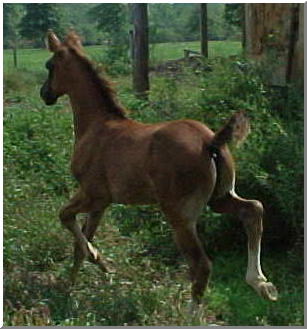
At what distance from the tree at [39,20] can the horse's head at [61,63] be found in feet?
14.9

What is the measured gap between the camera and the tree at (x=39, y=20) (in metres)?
10.8

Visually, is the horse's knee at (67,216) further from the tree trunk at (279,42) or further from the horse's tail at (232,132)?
the tree trunk at (279,42)

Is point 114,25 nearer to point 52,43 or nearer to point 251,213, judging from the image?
point 52,43

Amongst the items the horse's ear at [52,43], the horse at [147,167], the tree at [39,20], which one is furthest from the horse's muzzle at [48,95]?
the tree at [39,20]

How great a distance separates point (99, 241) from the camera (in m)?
6.77

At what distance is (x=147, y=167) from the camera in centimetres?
518

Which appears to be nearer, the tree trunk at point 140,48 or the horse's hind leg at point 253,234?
the horse's hind leg at point 253,234

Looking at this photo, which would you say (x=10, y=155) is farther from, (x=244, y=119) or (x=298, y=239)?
(x=244, y=119)

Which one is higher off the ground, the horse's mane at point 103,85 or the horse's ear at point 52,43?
the horse's ear at point 52,43

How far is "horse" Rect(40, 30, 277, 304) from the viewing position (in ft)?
16.5

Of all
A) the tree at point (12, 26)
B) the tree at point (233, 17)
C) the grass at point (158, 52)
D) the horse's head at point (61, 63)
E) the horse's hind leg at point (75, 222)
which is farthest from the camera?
the tree at point (233, 17)

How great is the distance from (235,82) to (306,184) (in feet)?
6.81

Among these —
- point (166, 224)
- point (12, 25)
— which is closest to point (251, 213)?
point (166, 224)

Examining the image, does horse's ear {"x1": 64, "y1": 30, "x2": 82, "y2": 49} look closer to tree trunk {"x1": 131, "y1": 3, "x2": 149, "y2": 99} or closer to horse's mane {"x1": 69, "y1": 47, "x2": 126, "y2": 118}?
horse's mane {"x1": 69, "y1": 47, "x2": 126, "y2": 118}
